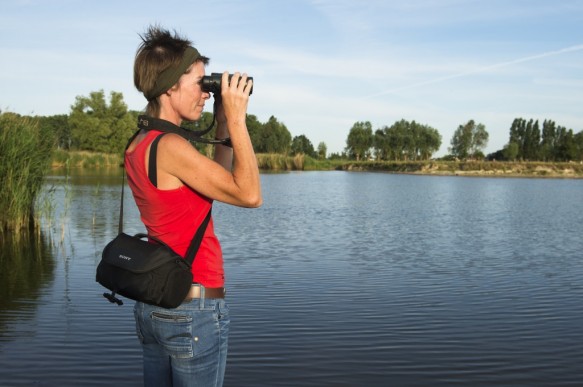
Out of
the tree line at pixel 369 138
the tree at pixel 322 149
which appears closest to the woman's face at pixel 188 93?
the tree line at pixel 369 138

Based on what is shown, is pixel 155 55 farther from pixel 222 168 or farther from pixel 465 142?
pixel 465 142

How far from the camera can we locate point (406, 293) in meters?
9.61

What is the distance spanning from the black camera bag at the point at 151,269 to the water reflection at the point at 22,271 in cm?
516

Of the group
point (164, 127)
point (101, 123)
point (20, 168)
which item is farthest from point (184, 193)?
point (101, 123)

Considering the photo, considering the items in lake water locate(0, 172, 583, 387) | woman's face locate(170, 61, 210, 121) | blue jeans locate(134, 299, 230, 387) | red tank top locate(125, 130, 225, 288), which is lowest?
lake water locate(0, 172, 583, 387)

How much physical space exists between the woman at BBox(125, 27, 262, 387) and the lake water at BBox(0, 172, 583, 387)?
341cm

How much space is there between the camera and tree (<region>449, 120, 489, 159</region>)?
10875 centimetres

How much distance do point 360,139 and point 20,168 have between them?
379ft

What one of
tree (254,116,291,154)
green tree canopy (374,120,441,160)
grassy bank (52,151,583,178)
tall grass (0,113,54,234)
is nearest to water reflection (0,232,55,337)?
tall grass (0,113,54,234)

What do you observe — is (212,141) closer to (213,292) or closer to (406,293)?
(213,292)

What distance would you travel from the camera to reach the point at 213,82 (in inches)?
93.0

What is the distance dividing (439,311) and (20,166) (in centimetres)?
889

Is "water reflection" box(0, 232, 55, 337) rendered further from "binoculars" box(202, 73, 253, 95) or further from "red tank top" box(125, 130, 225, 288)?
"binoculars" box(202, 73, 253, 95)

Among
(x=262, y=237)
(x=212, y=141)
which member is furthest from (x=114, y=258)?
(x=262, y=237)
